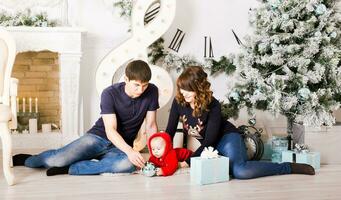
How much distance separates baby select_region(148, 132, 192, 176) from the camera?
343 cm

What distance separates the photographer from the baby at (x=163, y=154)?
135 inches

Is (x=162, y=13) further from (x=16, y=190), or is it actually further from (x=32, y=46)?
(x=16, y=190)

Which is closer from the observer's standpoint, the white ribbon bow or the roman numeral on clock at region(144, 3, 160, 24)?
the white ribbon bow

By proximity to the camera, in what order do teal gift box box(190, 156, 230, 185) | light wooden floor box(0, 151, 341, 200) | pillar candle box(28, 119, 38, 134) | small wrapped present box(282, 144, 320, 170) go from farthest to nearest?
pillar candle box(28, 119, 38, 134) → small wrapped present box(282, 144, 320, 170) → teal gift box box(190, 156, 230, 185) → light wooden floor box(0, 151, 341, 200)

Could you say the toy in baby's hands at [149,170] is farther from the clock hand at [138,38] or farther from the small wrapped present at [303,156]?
the clock hand at [138,38]

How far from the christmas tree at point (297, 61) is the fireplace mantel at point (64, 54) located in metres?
1.37

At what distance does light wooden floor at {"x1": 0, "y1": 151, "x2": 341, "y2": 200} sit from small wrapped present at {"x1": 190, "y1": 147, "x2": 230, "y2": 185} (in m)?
0.05

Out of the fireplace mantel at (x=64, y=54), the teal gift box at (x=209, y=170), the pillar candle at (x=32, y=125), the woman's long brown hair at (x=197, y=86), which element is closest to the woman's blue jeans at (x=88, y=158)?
the teal gift box at (x=209, y=170)

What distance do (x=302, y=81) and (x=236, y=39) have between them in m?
1.24

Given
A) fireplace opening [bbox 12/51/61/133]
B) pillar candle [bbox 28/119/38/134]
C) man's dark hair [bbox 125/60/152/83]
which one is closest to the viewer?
man's dark hair [bbox 125/60/152/83]

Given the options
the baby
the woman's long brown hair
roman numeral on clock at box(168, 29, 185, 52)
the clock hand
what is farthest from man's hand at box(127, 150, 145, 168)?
roman numeral on clock at box(168, 29, 185, 52)

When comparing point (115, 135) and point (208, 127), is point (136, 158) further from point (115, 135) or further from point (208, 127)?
point (208, 127)

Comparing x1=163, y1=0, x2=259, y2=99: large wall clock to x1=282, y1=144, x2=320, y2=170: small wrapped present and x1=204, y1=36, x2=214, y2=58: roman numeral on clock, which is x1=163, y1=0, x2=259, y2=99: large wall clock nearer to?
x1=204, y1=36, x2=214, y2=58: roman numeral on clock

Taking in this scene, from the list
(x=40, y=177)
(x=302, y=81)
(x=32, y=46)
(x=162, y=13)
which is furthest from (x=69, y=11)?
(x=302, y=81)
